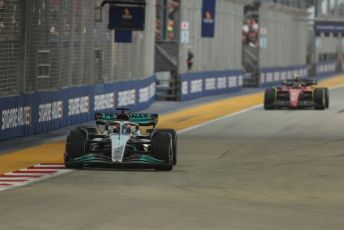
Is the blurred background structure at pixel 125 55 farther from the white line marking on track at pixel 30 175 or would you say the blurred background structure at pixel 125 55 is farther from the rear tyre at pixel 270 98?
the white line marking on track at pixel 30 175

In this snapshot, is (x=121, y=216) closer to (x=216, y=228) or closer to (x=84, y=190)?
(x=216, y=228)

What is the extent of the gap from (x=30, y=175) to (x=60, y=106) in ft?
34.2

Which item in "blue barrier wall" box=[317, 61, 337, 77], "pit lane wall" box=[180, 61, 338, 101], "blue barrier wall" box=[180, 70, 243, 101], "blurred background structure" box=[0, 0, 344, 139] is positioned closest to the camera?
"blurred background structure" box=[0, 0, 344, 139]

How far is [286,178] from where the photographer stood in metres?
16.7

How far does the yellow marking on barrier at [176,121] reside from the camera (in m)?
19.4

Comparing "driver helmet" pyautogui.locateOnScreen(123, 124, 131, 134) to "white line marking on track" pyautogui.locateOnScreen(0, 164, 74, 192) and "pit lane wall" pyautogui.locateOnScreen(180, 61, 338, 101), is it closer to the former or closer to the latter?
"white line marking on track" pyautogui.locateOnScreen(0, 164, 74, 192)

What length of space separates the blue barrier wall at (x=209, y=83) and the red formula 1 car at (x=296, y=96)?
20.5 feet

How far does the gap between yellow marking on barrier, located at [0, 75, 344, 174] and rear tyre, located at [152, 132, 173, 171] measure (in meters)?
2.26

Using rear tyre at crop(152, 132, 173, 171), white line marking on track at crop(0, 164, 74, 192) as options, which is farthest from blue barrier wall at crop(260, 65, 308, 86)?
rear tyre at crop(152, 132, 173, 171)

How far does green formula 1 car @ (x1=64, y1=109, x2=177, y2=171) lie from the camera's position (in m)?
17.4

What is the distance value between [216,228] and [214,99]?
109 ft

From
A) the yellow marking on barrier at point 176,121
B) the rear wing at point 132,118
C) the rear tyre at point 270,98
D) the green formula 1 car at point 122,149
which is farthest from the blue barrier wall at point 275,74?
the green formula 1 car at point 122,149

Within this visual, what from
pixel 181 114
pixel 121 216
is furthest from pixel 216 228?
pixel 181 114

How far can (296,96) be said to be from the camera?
36000 millimetres
